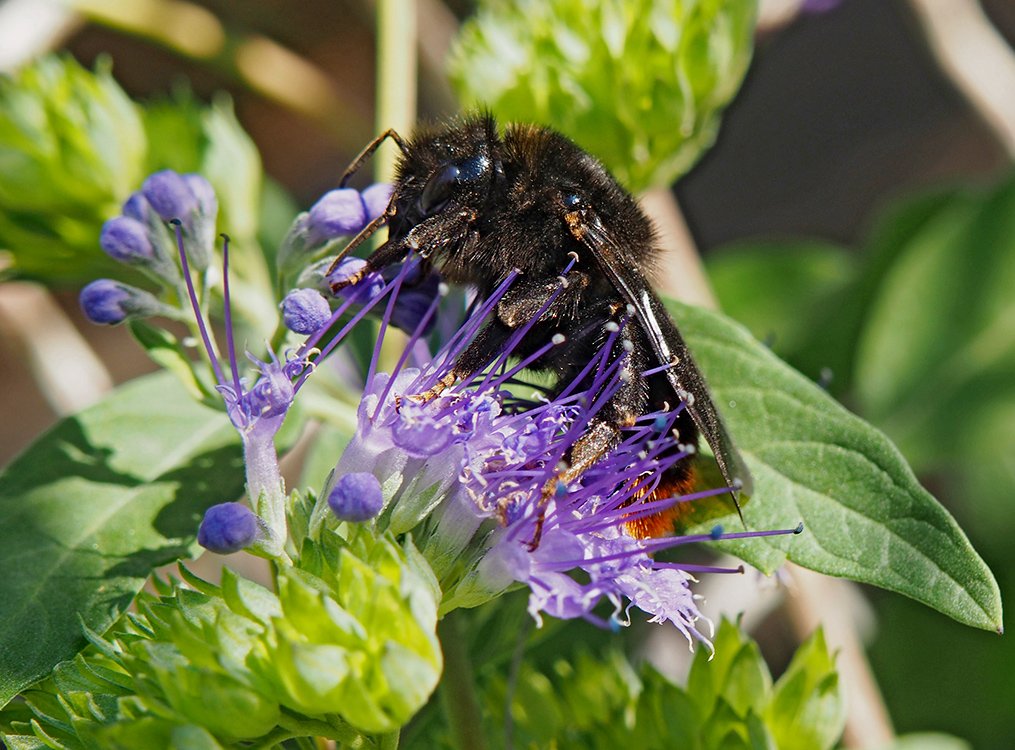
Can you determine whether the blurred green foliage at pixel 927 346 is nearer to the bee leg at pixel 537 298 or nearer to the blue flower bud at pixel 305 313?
the bee leg at pixel 537 298

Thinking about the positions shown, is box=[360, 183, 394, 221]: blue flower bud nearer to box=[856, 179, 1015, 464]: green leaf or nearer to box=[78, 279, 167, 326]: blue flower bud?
box=[78, 279, 167, 326]: blue flower bud

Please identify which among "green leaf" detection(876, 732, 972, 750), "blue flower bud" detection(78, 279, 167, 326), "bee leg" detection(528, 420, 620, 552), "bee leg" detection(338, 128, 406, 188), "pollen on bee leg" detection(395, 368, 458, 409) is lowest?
"green leaf" detection(876, 732, 972, 750)

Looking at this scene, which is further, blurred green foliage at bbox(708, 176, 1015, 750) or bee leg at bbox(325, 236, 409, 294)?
blurred green foliage at bbox(708, 176, 1015, 750)

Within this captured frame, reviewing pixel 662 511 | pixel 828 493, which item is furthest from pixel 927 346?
pixel 662 511

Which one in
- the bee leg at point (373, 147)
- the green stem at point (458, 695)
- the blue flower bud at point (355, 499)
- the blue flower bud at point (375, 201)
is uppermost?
the bee leg at point (373, 147)

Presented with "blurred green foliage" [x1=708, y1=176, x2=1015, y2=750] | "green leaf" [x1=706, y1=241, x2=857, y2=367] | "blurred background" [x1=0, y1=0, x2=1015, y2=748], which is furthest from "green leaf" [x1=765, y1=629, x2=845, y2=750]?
"green leaf" [x1=706, y1=241, x2=857, y2=367]

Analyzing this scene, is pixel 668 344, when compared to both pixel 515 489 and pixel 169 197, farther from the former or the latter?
pixel 169 197

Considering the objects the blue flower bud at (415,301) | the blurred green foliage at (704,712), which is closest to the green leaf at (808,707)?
the blurred green foliage at (704,712)
